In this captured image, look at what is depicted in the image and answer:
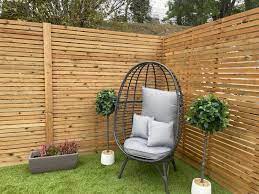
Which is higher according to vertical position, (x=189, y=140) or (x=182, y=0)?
(x=182, y=0)

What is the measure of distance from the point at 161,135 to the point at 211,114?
31.4 inches

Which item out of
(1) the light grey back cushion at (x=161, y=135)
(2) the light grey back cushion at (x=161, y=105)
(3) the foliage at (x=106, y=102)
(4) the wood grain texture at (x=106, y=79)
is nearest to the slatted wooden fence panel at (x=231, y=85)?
(4) the wood grain texture at (x=106, y=79)

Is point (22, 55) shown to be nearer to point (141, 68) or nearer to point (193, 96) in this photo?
point (141, 68)

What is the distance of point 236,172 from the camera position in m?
2.71

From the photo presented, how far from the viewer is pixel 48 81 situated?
133 inches

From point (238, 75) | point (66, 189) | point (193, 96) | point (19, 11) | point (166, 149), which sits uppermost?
point (19, 11)

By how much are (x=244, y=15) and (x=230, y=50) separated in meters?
0.40

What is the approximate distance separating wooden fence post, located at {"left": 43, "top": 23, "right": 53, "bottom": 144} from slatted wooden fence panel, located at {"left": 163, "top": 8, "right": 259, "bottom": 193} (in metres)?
1.99

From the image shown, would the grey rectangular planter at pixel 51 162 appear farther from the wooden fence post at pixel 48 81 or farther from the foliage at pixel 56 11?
the foliage at pixel 56 11

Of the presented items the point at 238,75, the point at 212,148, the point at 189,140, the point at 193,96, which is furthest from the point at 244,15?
the point at 189,140

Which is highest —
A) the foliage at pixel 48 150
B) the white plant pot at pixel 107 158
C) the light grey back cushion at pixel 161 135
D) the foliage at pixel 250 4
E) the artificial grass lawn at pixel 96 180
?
the foliage at pixel 250 4

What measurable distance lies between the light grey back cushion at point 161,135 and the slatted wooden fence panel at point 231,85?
544mm

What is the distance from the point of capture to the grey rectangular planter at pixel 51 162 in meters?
3.06

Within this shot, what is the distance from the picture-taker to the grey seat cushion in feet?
9.04
